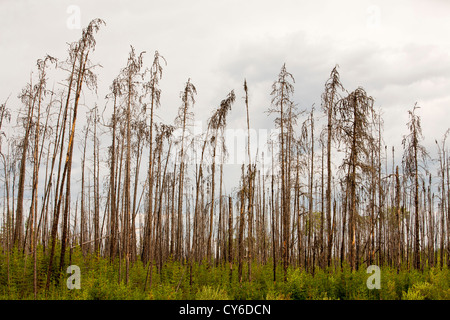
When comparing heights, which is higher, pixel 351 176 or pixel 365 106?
pixel 365 106

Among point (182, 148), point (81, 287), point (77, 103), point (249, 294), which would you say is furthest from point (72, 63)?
point (249, 294)

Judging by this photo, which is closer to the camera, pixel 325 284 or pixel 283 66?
pixel 325 284

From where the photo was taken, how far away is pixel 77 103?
757cm

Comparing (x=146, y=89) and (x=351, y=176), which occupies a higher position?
(x=146, y=89)

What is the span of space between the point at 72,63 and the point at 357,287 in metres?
8.79

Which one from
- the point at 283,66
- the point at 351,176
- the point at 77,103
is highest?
the point at 283,66

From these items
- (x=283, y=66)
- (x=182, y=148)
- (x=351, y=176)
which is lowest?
(x=351, y=176)

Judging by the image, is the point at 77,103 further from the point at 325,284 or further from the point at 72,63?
the point at 325,284
